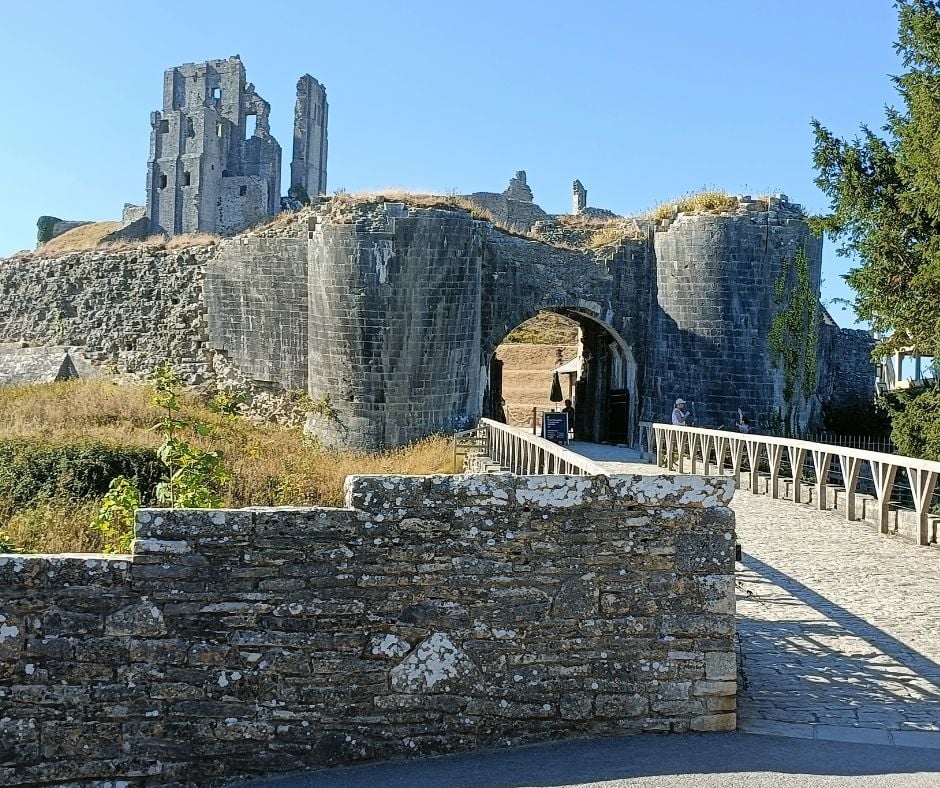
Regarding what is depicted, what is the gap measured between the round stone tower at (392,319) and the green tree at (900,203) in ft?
23.8

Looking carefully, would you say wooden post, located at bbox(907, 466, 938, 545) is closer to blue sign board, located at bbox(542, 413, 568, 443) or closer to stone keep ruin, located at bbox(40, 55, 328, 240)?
blue sign board, located at bbox(542, 413, 568, 443)

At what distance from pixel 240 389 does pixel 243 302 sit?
199 cm

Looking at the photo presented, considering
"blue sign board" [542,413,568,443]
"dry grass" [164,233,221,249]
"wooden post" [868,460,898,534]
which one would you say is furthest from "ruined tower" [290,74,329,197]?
"wooden post" [868,460,898,534]

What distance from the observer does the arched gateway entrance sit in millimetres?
22719

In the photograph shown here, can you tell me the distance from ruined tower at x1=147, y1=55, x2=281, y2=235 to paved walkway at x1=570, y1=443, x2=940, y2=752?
141 ft

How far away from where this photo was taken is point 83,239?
5225 cm

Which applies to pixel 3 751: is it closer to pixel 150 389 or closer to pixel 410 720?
pixel 410 720

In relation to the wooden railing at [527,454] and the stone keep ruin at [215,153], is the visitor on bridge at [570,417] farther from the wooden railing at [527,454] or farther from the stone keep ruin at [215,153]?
the stone keep ruin at [215,153]

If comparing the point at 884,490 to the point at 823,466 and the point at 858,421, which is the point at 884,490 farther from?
the point at 858,421

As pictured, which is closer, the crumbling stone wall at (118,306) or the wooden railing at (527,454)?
the wooden railing at (527,454)

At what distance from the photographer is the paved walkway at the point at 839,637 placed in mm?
5051

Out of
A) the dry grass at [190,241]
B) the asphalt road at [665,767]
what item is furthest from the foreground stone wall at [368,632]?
the dry grass at [190,241]

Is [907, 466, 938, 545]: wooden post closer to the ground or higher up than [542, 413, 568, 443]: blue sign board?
closer to the ground

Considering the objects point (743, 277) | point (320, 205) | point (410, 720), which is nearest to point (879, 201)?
point (743, 277)
